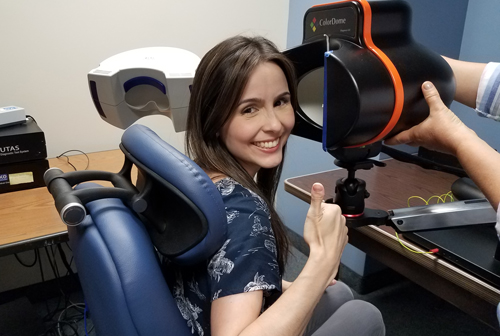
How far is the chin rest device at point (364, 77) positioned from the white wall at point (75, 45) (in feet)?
3.56

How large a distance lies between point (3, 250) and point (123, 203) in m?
0.55

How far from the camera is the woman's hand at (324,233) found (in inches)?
26.7

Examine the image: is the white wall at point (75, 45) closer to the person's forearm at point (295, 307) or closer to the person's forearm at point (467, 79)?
the person's forearm at point (467, 79)

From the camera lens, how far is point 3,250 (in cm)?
98

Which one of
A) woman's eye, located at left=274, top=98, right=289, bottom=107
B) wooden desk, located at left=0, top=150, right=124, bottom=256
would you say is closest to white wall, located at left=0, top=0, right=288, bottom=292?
wooden desk, located at left=0, top=150, right=124, bottom=256

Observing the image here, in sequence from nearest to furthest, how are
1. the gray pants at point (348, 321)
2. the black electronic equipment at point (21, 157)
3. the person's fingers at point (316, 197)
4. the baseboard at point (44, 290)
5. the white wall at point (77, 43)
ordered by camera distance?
the person's fingers at point (316, 197) → the gray pants at point (348, 321) → the black electronic equipment at point (21, 157) → the white wall at point (77, 43) → the baseboard at point (44, 290)

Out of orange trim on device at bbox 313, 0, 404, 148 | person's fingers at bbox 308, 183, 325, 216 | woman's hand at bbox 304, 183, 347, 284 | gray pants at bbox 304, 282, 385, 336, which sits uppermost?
orange trim on device at bbox 313, 0, 404, 148

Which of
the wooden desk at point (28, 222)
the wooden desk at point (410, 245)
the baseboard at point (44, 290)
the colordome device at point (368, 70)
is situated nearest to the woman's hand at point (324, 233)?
the colordome device at point (368, 70)

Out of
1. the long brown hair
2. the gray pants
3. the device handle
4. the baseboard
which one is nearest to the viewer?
the device handle

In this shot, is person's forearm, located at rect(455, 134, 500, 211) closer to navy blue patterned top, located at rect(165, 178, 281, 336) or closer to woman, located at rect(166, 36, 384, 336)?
Answer: woman, located at rect(166, 36, 384, 336)

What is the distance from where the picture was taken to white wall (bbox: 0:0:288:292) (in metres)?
1.51

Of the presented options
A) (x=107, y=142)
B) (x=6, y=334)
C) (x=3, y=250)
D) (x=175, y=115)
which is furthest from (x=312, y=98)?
(x=6, y=334)

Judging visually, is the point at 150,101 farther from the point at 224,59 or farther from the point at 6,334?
the point at 6,334

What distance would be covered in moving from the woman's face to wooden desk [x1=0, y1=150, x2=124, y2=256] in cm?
56
